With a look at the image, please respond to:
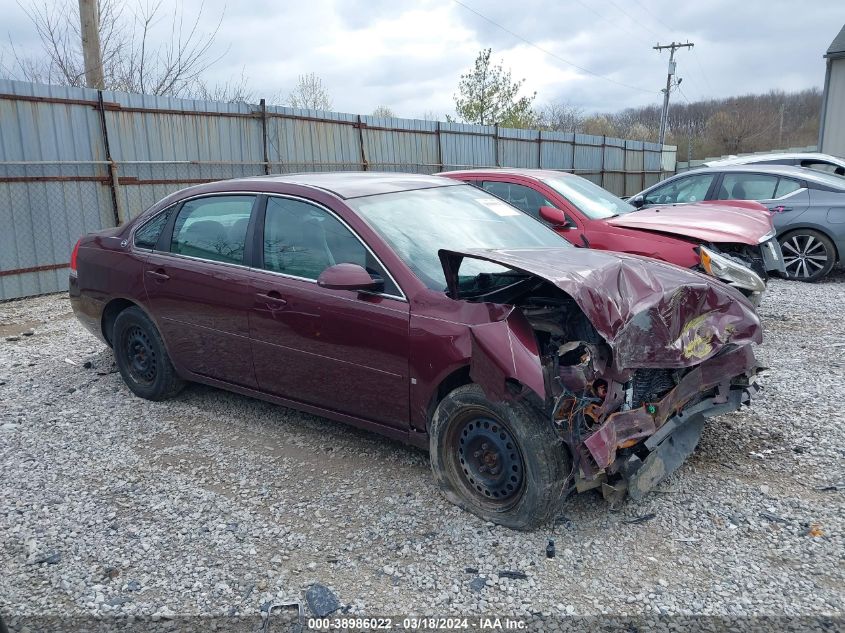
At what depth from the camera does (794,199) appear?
949cm

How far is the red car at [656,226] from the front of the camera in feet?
19.2

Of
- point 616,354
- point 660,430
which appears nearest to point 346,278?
point 616,354

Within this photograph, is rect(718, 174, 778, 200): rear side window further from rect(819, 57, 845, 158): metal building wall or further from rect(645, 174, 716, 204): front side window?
rect(819, 57, 845, 158): metal building wall

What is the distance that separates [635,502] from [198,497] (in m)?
2.35

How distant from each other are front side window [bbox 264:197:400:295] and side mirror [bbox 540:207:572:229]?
322cm

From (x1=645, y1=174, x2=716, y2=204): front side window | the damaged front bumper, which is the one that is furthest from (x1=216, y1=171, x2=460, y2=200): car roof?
(x1=645, y1=174, x2=716, y2=204): front side window

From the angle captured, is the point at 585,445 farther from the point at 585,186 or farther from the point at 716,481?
the point at 585,186

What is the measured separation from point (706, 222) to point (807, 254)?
3.78m

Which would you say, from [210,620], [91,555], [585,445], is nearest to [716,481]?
[585,445]

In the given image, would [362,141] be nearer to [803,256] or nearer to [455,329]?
[803,256]

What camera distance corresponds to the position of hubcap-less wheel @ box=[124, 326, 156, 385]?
4957 millimetres

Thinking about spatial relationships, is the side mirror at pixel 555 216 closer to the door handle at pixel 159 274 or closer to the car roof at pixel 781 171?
the door handle at pixel 159 274

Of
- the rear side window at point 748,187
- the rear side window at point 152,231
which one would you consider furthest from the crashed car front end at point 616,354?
the rear side window at point 748,187

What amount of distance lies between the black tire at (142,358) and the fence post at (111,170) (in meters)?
5.15
